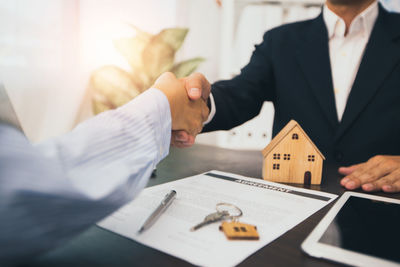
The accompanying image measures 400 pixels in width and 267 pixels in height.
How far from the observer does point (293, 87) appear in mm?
1249

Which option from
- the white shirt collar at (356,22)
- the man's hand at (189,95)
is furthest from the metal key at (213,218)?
the white shirt collar at (356,22)

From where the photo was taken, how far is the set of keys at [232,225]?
1.27ft

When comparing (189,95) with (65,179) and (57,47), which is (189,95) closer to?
(65,179)

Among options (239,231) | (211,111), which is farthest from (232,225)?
(211,111)

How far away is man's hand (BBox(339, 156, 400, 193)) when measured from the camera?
681 mm

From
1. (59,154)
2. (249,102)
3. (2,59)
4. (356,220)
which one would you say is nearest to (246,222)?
(356,220)

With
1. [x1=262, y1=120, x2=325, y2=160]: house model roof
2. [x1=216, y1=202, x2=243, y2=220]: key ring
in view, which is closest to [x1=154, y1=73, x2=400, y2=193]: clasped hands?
[x1=262, y1=120, x2=325, y2=160]: house model roof

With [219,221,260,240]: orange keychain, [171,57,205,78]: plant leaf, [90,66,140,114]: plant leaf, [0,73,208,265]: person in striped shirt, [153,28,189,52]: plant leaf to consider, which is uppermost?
[153,28,189,52]: plant leaf

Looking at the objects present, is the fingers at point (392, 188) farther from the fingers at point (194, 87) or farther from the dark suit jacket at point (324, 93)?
the fingers at point (194, 87)

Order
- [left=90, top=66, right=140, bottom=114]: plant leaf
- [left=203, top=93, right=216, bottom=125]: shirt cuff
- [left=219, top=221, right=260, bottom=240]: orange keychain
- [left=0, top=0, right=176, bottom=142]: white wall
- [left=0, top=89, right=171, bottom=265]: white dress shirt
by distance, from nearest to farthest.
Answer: [left=0, top=89, right=171, bottom=265]: white dress shirt → [left=219, top=221, right=260, bottom=240]: orange keychain → [left=203, top=93, right=216, bottom=125]: shirt cuff → [left=0, top=0, right=176, bottom=142]: white wall → [left=90, top=66, right=140, bottom=114]: plant leaf

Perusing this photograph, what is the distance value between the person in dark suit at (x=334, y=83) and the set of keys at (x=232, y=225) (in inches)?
21.3

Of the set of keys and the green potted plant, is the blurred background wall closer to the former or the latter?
the green potted plant

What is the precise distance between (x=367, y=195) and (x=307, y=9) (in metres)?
1.65

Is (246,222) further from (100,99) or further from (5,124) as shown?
(100,99)
